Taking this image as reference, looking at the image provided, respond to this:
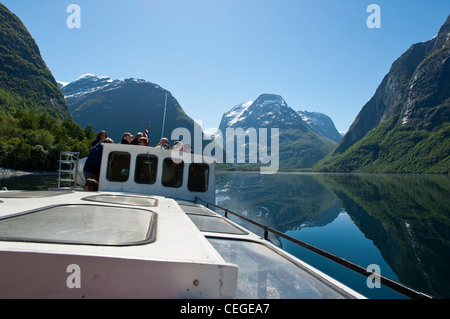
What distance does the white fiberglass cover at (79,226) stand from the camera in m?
2.01

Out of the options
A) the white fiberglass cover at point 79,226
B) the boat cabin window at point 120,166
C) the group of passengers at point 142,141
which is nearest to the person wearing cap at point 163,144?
the group of passengers at point 142,141

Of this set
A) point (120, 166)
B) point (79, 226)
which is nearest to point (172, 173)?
point (120, 166)

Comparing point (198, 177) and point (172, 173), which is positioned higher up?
point (172, 173)

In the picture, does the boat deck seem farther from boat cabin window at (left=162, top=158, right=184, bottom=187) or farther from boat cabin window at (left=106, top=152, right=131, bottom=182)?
boat cabin window at (left=162, top=158, right=184, bottom=187)

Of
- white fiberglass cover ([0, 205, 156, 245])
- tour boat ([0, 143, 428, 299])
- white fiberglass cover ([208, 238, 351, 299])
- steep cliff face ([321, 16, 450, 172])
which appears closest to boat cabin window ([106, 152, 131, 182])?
tour boat ([0, 143, 428, 299])

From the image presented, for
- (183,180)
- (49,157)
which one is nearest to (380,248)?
(183,180)

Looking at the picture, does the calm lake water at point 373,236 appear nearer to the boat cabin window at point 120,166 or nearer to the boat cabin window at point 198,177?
the boat cabin window at point 198,177

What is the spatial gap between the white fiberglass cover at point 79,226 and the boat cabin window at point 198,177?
6101 millimetres

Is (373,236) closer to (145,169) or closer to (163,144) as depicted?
(163,144)

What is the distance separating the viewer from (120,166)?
8602mm

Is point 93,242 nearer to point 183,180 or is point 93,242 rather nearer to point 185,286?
point 185,286

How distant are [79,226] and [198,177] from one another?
725 centimetres

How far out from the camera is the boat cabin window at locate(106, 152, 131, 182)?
28.0 feet

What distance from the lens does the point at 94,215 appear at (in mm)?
3023
